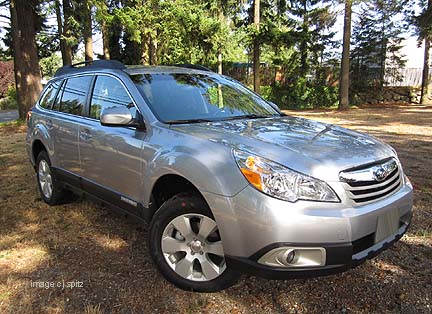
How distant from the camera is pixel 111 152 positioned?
136 inches

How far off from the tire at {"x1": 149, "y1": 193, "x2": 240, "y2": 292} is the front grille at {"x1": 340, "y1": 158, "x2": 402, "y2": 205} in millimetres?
911

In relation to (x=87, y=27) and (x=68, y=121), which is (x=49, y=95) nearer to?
(x=68, y=121)

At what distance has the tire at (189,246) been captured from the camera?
2.69 meters

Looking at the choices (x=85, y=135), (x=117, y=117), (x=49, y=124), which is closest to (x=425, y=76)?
(x=49, y=124)

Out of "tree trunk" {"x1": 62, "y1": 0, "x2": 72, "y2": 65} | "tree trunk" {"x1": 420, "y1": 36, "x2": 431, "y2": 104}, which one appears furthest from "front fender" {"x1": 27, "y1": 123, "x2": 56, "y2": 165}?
"tree trunk" {"x1": 420, "y1": 36, "x2": 431, "y2": 104}

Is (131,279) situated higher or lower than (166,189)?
lower

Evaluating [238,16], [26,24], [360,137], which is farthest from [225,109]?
[238,16]

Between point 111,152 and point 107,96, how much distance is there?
0.65 m

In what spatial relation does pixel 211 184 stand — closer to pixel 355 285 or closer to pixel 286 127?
pixel 286 127

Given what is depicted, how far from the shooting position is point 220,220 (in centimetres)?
251

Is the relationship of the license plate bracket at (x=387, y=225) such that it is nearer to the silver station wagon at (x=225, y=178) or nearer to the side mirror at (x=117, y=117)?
the silver station wagon at (x=225, y=178)

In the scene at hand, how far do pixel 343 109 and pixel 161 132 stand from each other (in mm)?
18824

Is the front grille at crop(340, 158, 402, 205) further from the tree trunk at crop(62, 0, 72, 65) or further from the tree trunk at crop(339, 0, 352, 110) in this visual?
the tree trunk at crop(339, 0, 352, 110)

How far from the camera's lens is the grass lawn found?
8.89 feet
